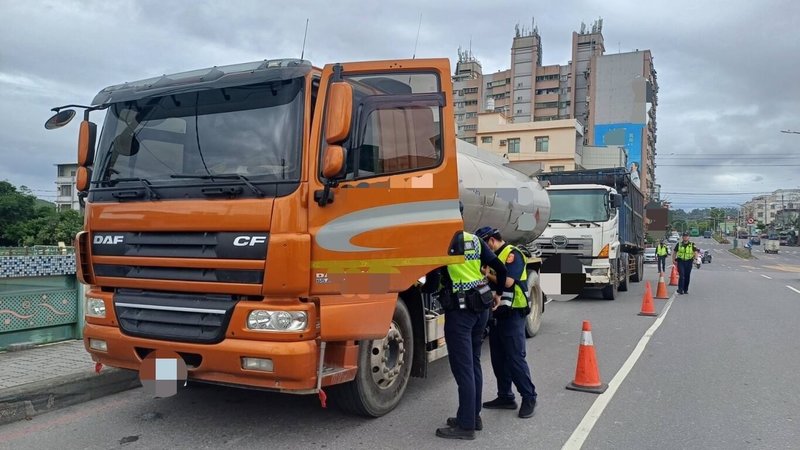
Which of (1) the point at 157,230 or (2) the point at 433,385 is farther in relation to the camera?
(2) the point at 433,385

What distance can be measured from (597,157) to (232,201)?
2518 inches

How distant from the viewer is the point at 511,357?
5.13 meters

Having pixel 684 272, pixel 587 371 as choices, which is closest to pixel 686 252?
pixel 684 272

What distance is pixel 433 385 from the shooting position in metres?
6.00

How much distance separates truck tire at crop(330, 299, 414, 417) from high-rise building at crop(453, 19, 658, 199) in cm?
5860

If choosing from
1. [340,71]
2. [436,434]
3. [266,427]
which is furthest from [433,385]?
[340,71]

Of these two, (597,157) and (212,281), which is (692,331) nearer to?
(212,281)

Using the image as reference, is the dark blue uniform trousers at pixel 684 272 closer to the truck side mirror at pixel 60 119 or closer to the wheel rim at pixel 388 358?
the wheel rim at pixel 388 358

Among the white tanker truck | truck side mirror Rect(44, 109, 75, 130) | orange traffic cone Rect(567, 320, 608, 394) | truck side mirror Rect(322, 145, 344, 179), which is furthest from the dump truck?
truck side mirror Rect(44, 109, 75, 130)

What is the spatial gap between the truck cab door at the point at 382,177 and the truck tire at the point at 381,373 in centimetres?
50

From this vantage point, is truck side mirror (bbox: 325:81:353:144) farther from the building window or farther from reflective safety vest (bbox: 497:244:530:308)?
the building window

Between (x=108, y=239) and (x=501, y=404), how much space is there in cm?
359

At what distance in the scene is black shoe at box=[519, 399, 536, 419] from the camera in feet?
16.5

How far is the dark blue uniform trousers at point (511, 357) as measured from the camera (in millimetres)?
5090
